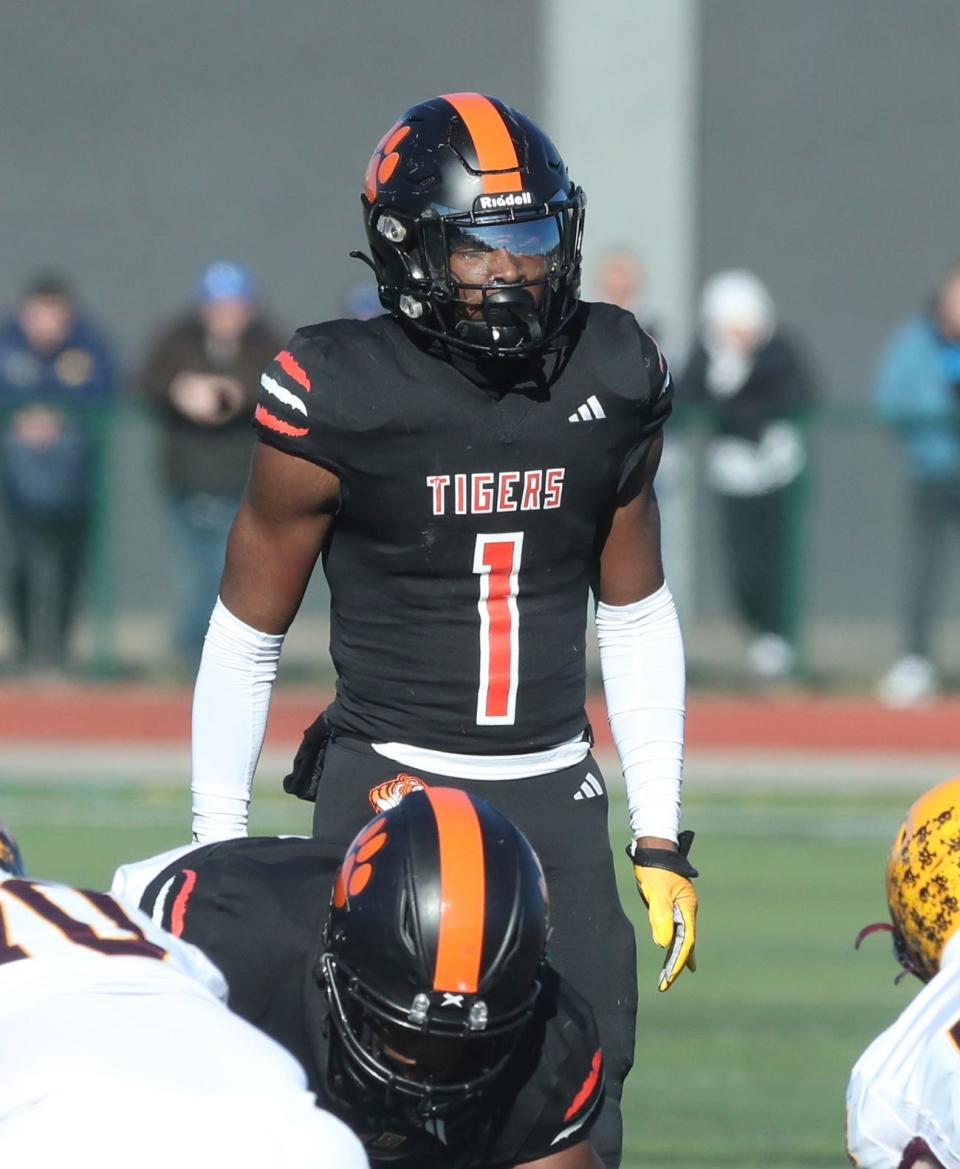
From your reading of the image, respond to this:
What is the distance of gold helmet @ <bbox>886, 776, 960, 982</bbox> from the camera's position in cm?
368

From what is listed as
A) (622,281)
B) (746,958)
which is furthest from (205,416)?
(746,958)

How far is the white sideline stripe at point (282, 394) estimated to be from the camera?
3.95 metres

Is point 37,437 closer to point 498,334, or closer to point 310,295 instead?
point 310,295

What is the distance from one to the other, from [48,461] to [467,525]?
26.1ft

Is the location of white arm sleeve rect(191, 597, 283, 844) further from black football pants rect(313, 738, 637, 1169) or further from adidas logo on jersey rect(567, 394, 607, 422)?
adidas logo on jersey rect(567, 394, 607, 422)

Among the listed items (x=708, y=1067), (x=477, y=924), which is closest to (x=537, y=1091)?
(x=477, y=924)

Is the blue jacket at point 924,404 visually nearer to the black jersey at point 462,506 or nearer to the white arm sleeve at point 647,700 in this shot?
the white arm sleeve at point 647,700

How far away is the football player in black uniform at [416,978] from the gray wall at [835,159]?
12.0 m

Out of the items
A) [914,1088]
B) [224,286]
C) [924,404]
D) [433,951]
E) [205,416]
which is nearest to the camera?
[433,951]

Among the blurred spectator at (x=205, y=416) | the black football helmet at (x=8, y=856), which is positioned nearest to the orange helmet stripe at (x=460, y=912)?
the black football helmet at (x=8, y=856)

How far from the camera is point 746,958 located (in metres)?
7.31

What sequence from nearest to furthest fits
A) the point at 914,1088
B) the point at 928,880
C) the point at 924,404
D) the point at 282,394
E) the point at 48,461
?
1. the point at 914,1088
2. the point at 928,880
3. the point at 282,394
4. the point at 48,461
5. the point at 924,404

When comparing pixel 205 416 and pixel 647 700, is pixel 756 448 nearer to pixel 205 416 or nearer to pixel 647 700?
pixel 205 416

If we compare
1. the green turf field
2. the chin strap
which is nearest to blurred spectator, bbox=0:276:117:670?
the green turf field
